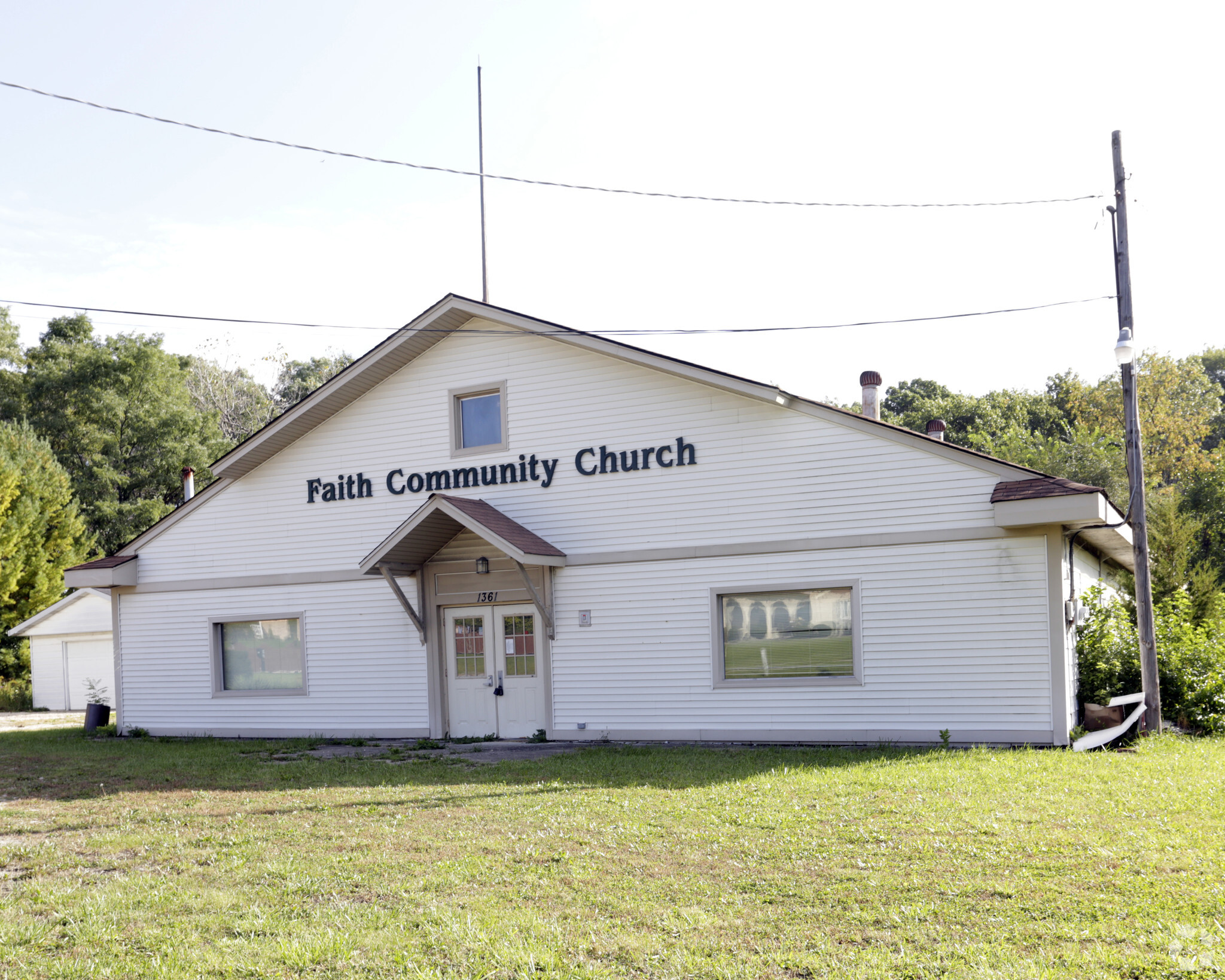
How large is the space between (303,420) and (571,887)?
1230cm

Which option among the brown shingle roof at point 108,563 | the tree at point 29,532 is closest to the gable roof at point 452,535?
the brown shingle roof at point 108,563

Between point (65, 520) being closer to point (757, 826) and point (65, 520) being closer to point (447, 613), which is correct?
point (447, 613)

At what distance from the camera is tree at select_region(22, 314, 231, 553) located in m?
42.7

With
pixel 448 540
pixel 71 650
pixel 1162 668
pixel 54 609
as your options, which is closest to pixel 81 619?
pixel 54 609

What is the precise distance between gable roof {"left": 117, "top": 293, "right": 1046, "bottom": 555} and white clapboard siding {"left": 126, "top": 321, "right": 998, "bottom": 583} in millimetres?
140

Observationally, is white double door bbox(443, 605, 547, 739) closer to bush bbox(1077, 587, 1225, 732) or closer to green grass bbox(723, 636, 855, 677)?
green grass bbox(723, 636, 855, 677)

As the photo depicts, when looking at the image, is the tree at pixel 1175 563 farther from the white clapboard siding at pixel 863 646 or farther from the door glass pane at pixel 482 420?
the door glass pane at pixel 482 420

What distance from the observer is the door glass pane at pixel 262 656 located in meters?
17.7

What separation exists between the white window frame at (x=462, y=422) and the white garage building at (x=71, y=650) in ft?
62.4

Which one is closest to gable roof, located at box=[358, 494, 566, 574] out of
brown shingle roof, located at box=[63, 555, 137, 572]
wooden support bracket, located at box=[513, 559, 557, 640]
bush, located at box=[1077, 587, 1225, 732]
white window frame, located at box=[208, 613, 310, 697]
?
wooden support bracket, located at box=[513, 559, 557, 640]

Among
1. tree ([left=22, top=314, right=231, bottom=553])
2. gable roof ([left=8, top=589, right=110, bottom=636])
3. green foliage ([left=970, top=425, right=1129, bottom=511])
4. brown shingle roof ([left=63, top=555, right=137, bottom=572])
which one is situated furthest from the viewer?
tree ([left=22, top=314, right=231, bottom=553])

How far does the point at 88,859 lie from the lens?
26.6 ft

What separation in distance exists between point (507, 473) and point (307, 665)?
185 inches

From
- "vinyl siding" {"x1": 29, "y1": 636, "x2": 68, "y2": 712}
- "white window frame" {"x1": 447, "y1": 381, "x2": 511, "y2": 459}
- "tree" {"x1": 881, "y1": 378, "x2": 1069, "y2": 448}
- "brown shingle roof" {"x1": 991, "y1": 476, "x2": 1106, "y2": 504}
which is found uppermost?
"tree" {"x1": 881, "y1": 378, "x2": 1069, "y2": 448}
